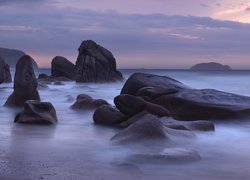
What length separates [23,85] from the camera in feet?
44.9

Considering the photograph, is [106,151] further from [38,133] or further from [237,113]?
[237,113]

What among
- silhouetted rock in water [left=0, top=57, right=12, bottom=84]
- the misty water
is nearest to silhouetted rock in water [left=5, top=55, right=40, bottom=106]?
the misty water

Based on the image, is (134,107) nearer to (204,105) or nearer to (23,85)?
(204,105)

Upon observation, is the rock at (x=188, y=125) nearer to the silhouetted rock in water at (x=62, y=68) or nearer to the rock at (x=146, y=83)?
the rock at (x=146, y=83)

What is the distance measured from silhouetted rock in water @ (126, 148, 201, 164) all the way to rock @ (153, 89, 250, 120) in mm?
4880

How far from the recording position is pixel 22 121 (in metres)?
9.59

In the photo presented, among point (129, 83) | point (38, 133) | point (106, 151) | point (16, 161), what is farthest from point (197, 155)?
point (129, 83)

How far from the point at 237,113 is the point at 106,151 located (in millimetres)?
5053

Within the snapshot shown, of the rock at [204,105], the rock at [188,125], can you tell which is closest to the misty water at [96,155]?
the rock at [188,125]

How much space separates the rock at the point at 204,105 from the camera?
10688 millimetres

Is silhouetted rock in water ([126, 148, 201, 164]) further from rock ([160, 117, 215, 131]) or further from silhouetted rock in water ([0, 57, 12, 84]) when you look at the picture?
silhouetted rock in water ([0, 57, 12, 84])

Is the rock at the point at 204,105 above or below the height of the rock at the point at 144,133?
below

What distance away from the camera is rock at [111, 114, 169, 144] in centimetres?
693

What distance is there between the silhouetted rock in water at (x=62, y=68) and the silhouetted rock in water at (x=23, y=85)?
2466 cm
